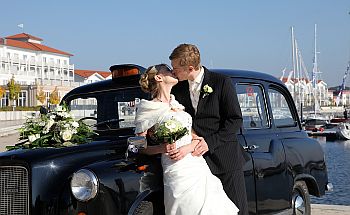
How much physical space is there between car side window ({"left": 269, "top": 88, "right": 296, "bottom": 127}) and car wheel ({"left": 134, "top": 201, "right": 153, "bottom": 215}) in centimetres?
243

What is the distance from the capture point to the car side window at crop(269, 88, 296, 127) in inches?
241

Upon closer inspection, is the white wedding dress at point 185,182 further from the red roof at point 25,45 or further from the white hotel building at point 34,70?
the red roof at point 25,45

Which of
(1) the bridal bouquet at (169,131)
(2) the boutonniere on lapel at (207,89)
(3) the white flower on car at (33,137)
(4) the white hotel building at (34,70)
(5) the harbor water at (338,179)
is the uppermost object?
(4) the white hotel building at (34,70)

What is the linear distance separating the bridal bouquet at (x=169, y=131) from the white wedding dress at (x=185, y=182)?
0.20 ft

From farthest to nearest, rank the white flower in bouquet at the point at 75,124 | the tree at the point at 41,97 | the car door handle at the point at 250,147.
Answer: the tree at the point at 41,97, the car door handle at the point at 250,147, the white flower in bouquet at the point at 75,124

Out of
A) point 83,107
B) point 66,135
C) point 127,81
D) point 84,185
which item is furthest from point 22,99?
point 84,185

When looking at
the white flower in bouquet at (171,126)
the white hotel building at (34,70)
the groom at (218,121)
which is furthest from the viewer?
the white hotel building at (34,70)

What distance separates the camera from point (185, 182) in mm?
3967

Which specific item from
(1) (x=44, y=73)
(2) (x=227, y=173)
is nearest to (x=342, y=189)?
(2) (x=227, y=173)

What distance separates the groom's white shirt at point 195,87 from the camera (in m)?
4.55

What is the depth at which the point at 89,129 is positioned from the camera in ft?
16.4

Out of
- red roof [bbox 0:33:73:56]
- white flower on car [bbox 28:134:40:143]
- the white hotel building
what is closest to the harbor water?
white flower on car [bbox 28:134:40:143]

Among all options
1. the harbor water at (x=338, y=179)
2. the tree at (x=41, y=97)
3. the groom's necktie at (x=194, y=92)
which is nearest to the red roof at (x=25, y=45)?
the tree at (x=41, y=97)

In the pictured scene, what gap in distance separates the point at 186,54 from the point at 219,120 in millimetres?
664
